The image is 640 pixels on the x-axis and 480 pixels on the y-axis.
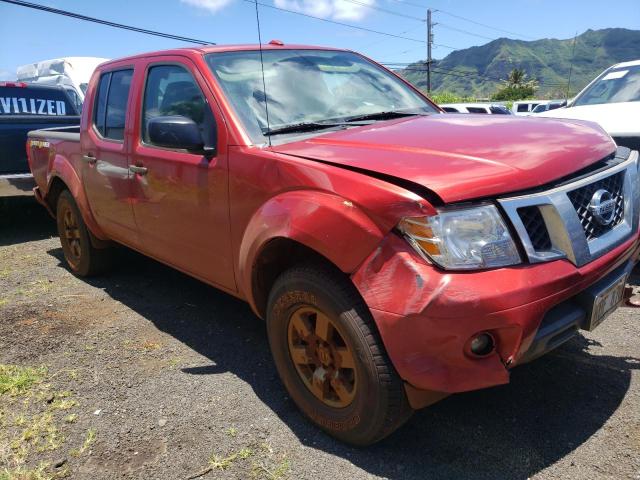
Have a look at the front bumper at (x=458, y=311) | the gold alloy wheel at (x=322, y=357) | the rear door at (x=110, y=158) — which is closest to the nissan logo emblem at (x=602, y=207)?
the front bumper at (x=458, y=311)

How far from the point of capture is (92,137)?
426 cm

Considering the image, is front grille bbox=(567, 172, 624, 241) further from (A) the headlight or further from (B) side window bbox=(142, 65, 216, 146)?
(B) side window bbox=(142, 65, 216, 146)

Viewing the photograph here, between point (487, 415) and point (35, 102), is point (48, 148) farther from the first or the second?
point (487, 415)

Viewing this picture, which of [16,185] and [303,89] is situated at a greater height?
[303,89]

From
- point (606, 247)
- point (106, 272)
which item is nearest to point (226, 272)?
point (606, 247)

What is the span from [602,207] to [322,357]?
4.60 ft

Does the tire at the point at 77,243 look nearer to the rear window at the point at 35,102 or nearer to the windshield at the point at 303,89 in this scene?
the windshield at the point at 303,89

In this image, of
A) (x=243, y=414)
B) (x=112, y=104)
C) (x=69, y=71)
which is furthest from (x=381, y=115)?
(x=69, y=71)

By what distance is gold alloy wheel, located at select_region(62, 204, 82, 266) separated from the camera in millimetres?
5016

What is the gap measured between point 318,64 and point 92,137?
201cm

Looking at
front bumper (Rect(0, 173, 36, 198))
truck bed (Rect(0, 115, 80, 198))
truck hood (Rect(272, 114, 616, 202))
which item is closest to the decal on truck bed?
truck bed (Rect(0, 115, 80, 198))

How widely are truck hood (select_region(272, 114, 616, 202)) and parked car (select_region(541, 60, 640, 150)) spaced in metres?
1.57

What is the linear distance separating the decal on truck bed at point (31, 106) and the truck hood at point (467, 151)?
6120 mm

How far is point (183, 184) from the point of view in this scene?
3.13 meters
